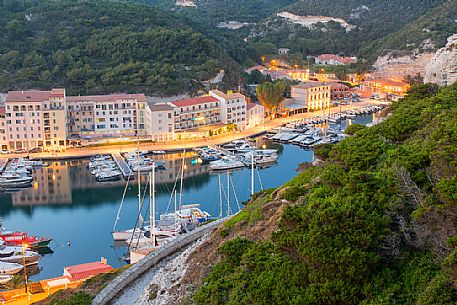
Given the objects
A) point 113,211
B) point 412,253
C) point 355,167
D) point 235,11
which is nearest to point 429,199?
point 412,253

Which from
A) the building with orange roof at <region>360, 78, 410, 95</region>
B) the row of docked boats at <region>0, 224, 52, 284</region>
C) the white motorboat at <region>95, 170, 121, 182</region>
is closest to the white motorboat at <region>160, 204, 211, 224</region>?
the row of docked boats at <region>0, 224, 52, 284</region>

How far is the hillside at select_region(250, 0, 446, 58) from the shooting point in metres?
63.1

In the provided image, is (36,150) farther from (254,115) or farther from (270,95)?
(270,95)

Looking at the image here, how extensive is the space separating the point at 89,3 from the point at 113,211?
33.4m

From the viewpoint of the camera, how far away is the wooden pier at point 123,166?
26891mm

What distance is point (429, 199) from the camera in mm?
7480

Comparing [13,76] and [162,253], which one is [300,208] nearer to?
[162,253]

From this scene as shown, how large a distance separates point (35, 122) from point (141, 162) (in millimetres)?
6434

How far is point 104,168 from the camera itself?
27.6 metres

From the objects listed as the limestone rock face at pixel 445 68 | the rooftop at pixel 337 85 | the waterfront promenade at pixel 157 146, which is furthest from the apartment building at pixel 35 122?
the rooftop at pixel 337 85

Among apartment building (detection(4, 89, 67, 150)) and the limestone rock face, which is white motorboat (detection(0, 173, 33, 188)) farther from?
the limestone rock face

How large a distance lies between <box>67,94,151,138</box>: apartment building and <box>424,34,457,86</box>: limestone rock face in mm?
19411

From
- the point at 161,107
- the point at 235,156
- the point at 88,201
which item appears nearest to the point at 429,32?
the point at 161,107

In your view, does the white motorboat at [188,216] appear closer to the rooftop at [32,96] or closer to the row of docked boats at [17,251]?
the row of docked boats at [17,251]
